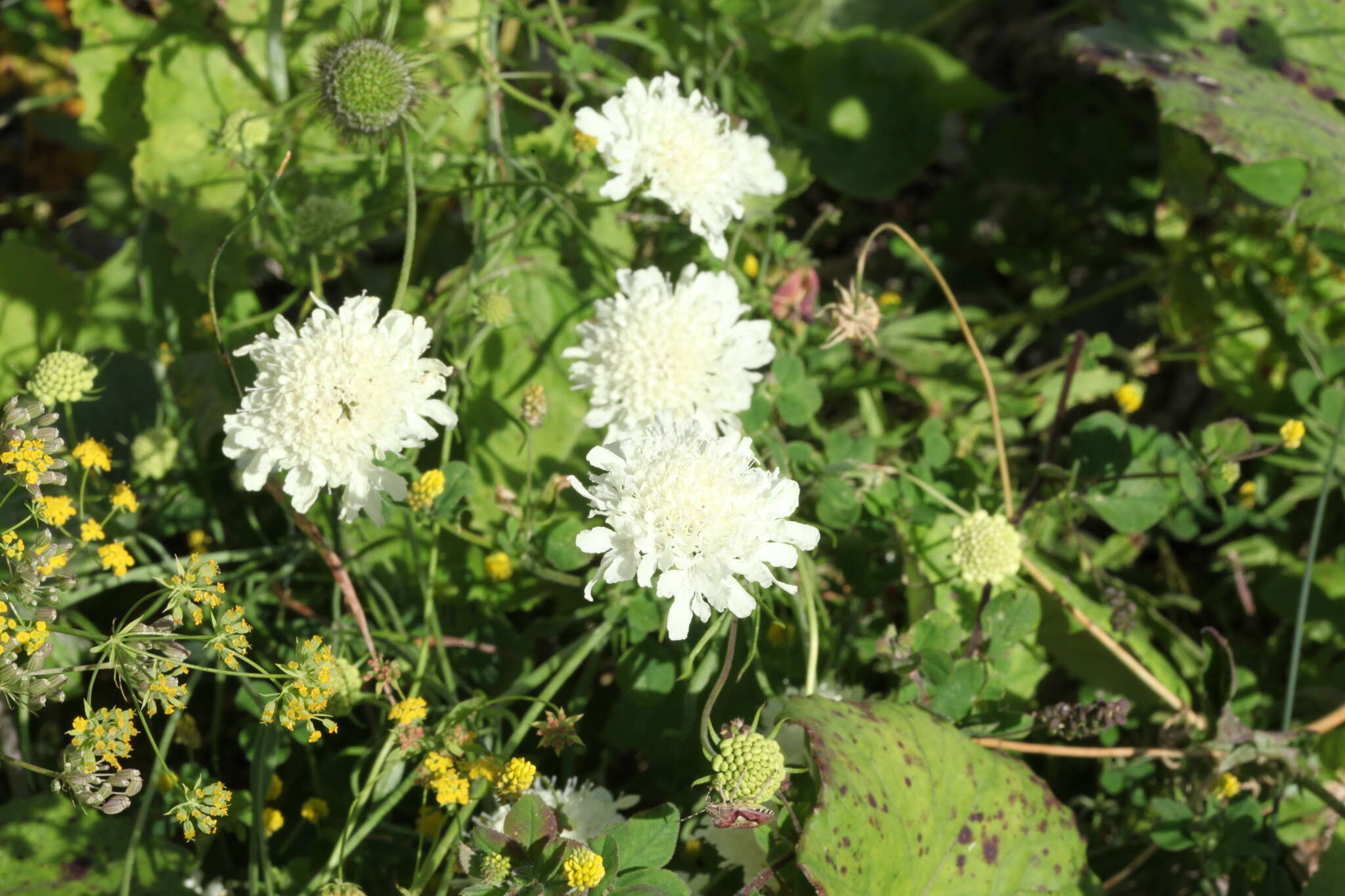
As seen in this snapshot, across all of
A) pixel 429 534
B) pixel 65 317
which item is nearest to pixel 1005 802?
pixel 429 534

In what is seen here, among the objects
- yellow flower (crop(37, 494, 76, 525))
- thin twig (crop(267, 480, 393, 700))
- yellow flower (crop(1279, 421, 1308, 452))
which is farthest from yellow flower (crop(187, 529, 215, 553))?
yellow flower (crop(1279, 421, 1308, 452))

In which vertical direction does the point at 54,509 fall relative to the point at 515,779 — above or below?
above

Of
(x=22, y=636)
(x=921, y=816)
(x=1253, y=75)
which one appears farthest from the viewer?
(x=1253, y=75)

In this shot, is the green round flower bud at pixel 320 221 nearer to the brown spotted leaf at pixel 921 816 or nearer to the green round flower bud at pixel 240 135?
the green round flower bud at pixel 240 135

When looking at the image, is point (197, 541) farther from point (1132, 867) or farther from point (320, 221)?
point (1132, 867)

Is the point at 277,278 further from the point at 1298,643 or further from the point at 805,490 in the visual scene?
the point at 1298,643

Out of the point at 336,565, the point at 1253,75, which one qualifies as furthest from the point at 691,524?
the point at 1253,75

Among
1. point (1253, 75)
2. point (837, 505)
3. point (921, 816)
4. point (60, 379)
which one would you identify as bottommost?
point (921, 816)
